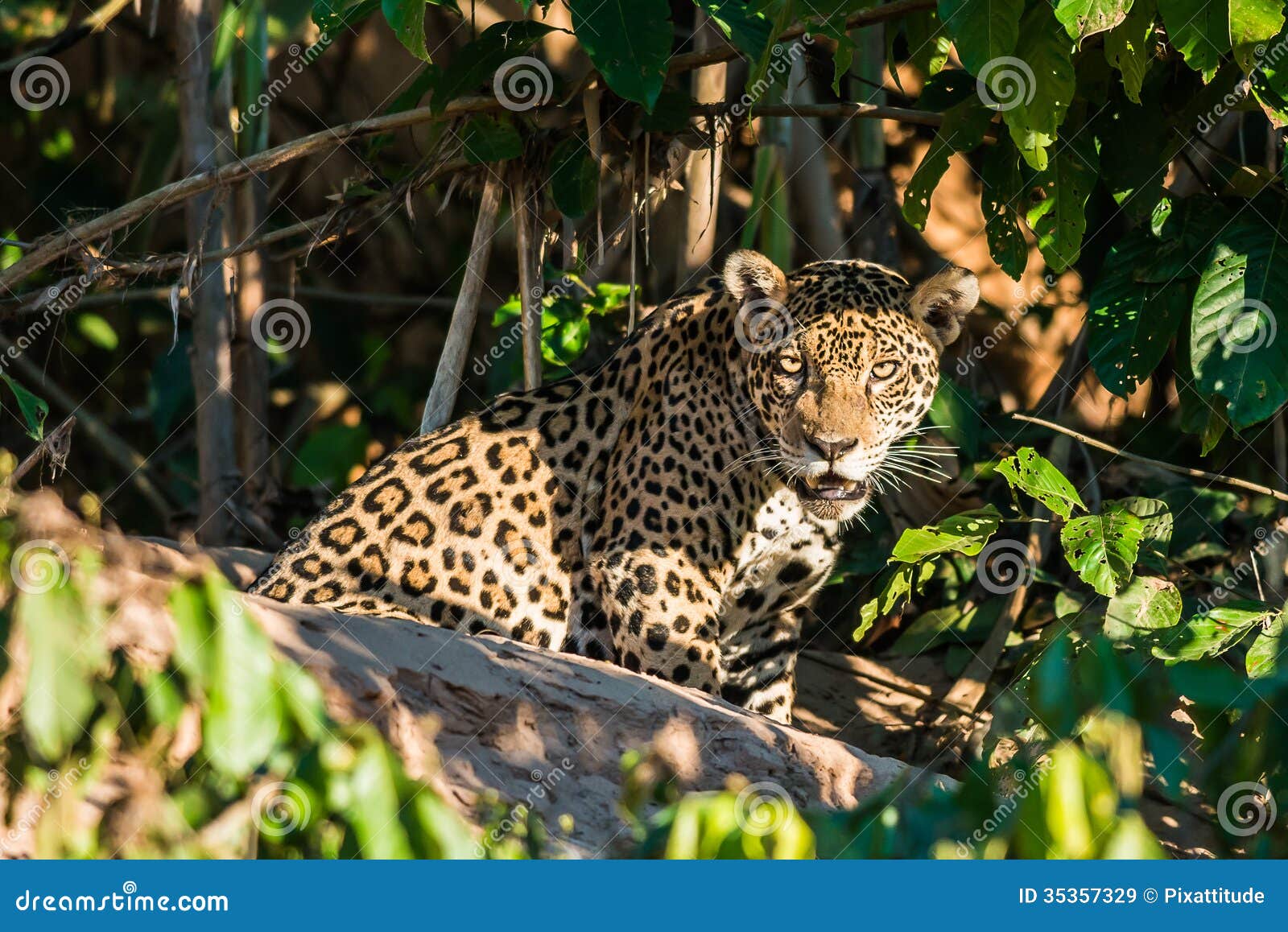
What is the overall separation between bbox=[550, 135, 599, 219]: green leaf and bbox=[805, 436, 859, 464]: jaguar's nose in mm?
1977

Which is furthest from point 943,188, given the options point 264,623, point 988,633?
point 264,623

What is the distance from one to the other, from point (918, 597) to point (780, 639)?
2659mm

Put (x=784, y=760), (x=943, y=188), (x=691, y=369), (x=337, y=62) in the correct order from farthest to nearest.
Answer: (x=337, y=62) < (x=943, y=188) < (x=691, y=369) < (x=784, y=760)

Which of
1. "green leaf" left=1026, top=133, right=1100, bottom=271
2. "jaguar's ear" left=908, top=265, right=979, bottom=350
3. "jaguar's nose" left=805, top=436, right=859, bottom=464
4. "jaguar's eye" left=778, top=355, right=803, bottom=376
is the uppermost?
"green leaf" left=1026, top=133, right=1100, bottom=271

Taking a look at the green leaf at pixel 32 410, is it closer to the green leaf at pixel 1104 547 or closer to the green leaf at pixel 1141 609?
the green leaf at pixel 1104 547

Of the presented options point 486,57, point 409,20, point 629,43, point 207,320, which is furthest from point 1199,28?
point 207,320

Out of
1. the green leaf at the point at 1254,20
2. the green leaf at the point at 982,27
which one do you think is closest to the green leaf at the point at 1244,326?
the green leaf at the point at 1254,20

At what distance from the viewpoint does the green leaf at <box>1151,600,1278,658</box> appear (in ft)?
19.8

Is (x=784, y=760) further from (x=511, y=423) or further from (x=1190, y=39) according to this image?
(x=1190, y=39)

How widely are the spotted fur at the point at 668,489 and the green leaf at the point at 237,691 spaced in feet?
13.1

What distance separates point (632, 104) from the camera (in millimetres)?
7621

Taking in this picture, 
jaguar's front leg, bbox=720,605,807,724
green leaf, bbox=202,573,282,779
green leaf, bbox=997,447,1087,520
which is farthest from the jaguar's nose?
green leaf, bbox=202,573,282,779

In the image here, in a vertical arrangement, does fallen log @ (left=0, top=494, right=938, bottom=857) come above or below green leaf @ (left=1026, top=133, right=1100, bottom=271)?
below

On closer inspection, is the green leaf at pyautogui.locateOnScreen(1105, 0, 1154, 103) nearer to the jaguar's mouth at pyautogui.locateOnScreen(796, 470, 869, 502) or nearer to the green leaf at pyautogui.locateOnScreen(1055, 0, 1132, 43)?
the green leaf at pyautogui.locateOnScreen(1055, 0, 1132, 43)
